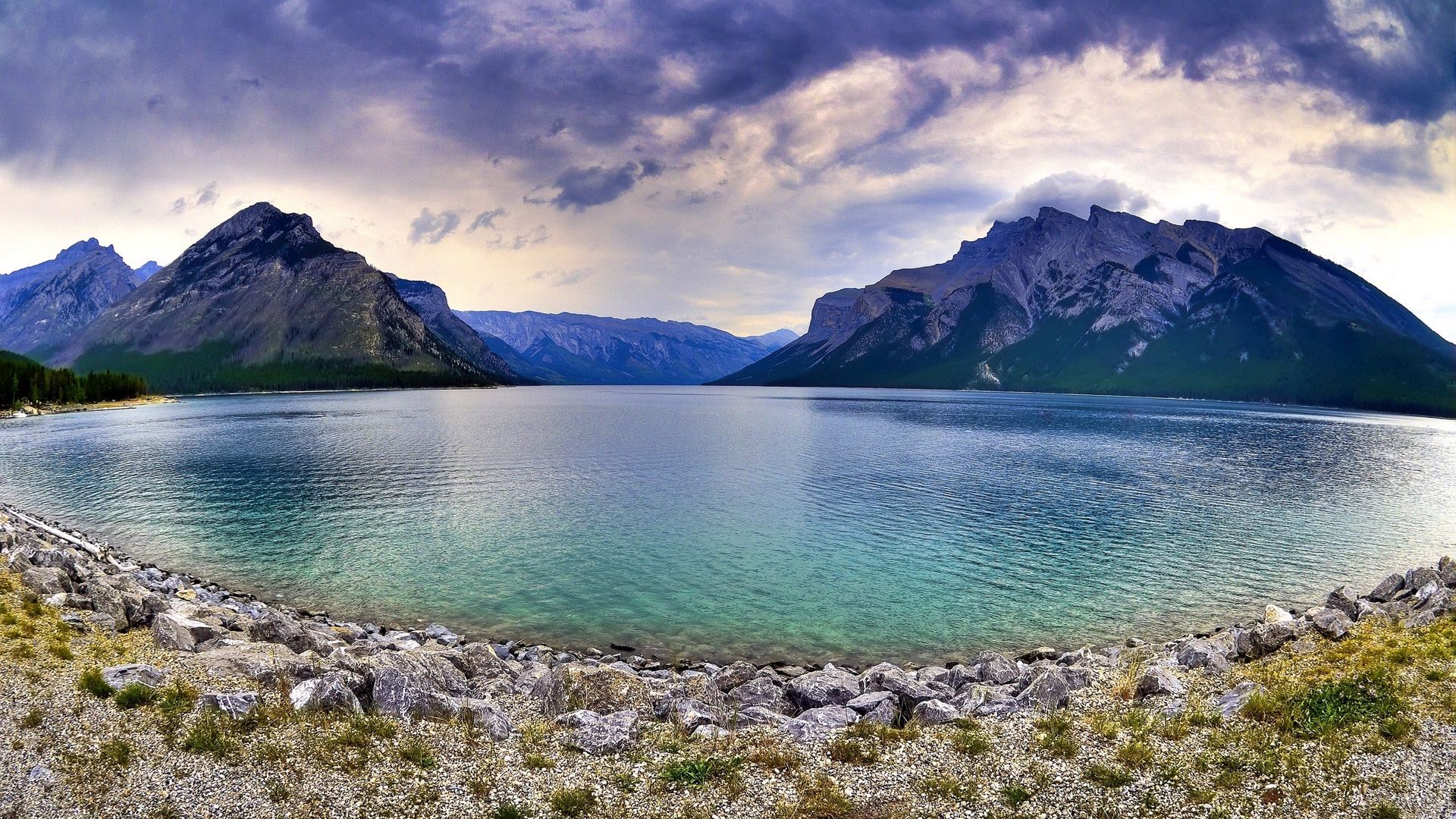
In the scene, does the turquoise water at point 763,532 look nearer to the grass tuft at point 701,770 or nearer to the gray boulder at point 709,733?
the gray boulder at point 709,733

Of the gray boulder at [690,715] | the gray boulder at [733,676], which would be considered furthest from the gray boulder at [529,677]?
the gray boulder at [733,676]

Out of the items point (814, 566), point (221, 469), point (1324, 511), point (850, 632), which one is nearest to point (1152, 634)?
point (850, 632)

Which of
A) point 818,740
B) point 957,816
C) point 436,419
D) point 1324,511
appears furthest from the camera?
point 436,419

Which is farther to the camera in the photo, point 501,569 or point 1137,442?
point 1137,442

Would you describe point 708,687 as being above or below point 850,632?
above

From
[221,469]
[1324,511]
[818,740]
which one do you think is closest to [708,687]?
[818,740]

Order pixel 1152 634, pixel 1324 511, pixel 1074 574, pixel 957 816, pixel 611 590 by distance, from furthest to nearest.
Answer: pixel 1324 511 < pixel 1074 574 < pixel 611 590 < pixel 1152 634 < pixel 957 816

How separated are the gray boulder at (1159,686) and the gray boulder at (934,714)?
6.70m

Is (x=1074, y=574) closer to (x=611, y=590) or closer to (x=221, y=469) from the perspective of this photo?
(x=611, y=590)

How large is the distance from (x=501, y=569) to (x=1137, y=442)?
134 metres

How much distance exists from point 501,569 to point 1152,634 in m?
40.6

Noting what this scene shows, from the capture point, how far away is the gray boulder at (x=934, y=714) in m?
20.2

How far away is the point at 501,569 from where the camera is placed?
4659cm

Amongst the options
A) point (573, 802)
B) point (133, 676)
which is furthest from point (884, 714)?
point (133, 676)
